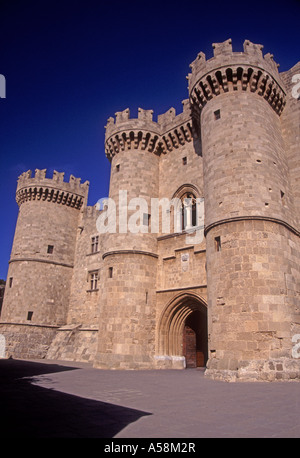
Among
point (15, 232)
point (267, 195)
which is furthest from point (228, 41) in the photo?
point (15, 232)

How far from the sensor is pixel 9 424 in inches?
146

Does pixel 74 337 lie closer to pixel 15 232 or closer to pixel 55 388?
pixel 15 232

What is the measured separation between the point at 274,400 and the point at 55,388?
4.29 metres

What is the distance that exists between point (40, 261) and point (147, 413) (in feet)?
62.7

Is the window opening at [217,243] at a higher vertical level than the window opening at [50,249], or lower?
lower

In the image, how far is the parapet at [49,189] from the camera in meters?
23.5

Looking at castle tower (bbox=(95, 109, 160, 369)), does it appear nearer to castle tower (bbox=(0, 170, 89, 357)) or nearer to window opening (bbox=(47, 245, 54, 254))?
castle tower (bbox=(0, 170, 89, 357))

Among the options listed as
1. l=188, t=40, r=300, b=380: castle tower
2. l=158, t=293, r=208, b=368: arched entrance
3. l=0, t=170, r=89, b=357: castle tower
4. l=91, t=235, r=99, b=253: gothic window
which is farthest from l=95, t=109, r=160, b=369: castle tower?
l=0, t=170, r=89, b=357: castle tower

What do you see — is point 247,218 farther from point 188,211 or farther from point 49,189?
point 49,189

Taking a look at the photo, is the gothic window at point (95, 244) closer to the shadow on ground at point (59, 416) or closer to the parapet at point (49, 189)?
the parapet at point (49, 189)

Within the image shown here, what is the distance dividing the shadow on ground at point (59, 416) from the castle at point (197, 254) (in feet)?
16.9

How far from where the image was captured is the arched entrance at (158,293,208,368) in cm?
1416

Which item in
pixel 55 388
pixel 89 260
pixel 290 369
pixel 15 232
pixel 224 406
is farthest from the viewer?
pixel 15 232

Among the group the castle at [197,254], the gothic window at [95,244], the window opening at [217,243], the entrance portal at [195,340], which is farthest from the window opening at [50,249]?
the window opening at [217,243]
